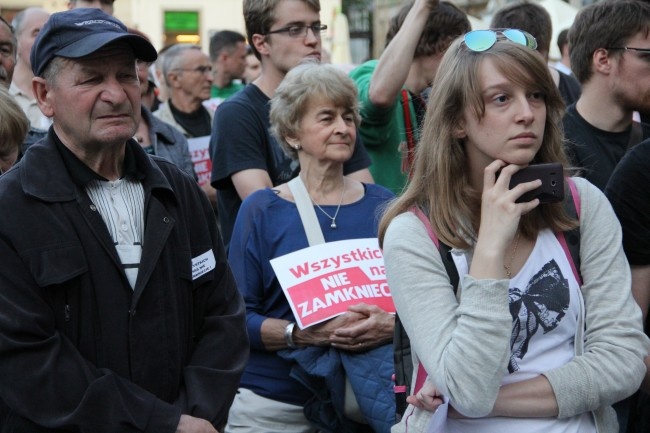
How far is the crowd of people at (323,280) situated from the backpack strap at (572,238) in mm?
11

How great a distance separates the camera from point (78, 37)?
3346 millimetres

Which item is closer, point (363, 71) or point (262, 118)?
point (262, 118)

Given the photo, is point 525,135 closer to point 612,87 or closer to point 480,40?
point 480,40

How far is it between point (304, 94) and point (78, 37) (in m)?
1.54

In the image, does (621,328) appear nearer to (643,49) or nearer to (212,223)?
(212,223)

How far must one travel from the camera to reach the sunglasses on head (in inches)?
123

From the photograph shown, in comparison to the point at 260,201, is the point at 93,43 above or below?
above

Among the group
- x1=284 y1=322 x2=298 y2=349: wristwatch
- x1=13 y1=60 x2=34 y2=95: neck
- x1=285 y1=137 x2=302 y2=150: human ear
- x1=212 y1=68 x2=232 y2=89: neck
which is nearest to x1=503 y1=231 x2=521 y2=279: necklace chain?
x1=284 y1=322 x2=298 y2=349: wristwatch

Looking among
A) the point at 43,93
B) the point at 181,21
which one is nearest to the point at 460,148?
the point at 43,93

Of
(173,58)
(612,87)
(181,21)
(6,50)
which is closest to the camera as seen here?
(612,87)

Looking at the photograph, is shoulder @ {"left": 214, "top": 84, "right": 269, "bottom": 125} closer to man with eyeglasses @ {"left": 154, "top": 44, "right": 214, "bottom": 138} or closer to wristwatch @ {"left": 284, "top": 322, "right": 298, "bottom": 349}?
wristwatch @ {"left": 284, "top": 322, "right": 298, "bottom": 349}

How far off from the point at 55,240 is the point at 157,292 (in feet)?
1.21

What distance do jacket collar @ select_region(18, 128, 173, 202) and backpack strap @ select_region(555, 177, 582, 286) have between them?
1304 mm

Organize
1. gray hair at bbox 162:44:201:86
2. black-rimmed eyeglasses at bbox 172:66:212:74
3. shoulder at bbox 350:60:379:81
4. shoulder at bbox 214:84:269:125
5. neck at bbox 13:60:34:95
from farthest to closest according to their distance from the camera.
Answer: gray hair at bbox 162:44:201:86 < black-rimmed eyeglasses at bbox 172:66:212:74 < neck at bbox 13:60:34:95 < shoulder at bbox 350:60:379:81 < shoulder at bbox 214:84:269:125
